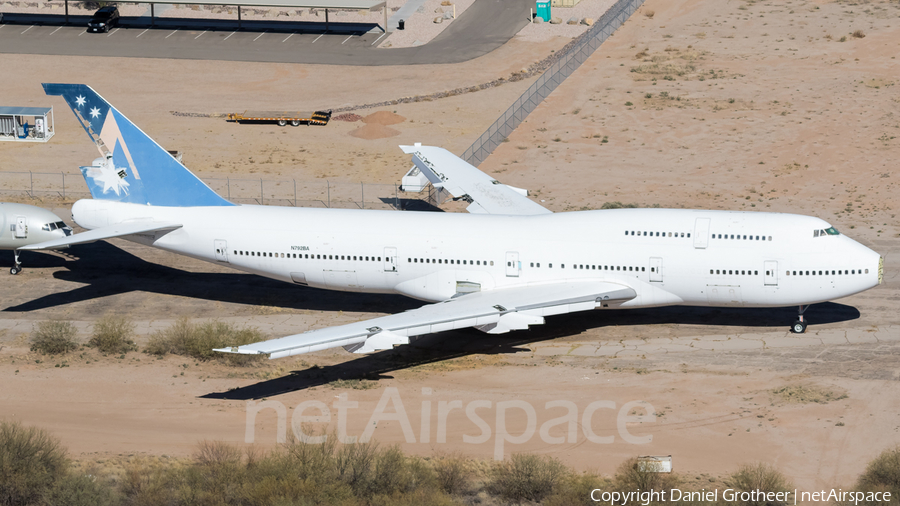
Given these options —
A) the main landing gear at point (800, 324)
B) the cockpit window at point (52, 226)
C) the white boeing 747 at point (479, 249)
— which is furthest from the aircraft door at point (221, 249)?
the main landing gear at point (800, 324)

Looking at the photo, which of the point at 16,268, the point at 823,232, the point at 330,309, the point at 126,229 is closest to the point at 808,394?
the point at 823,232

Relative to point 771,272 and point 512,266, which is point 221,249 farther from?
point 771,272

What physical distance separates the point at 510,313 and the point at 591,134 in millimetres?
37629

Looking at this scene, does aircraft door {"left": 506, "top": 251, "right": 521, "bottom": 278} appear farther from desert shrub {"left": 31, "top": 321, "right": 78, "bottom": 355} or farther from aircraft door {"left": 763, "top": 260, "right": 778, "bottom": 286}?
desert shrub {"left": 31, "top": 321, "right": 78, "bottom": 355}

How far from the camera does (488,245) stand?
1975 inches

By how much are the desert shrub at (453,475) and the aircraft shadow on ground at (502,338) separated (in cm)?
894

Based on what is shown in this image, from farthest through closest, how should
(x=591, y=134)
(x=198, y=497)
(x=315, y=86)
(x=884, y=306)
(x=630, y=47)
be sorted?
(x=630, y=47)
(x=315, y=86)
(x=591, y=134)
(x=884, y=306)
(x=198, y=497)

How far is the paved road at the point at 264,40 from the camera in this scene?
102m

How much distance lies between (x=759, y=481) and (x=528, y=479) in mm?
8227

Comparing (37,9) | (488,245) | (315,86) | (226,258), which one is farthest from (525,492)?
(37,9)

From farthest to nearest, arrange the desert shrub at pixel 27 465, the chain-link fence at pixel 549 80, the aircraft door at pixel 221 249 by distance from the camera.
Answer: the chain-link fence at pixel 549 80
the aircraft door at pixel 221 249
the desert shrub at pixel 27 465

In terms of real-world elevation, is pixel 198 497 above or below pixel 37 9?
below

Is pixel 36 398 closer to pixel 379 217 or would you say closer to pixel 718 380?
pixel 379 217

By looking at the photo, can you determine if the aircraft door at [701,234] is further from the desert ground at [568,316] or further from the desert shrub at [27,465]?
the desert shrub at [27,465]
